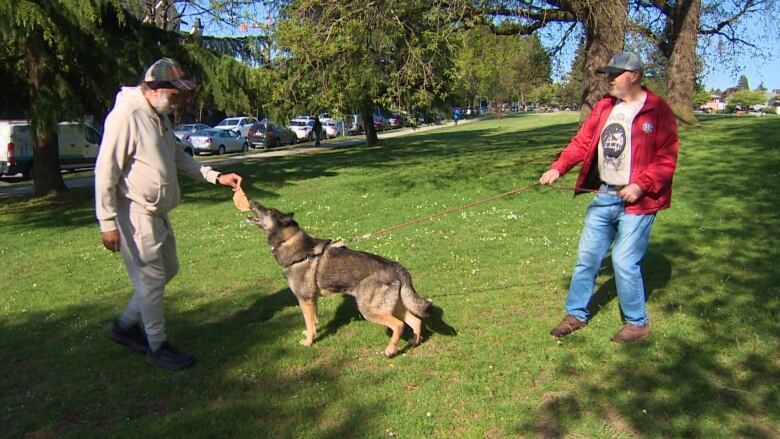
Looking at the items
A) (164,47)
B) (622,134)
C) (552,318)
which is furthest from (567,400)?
(164,47)

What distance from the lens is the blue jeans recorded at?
4446 mm

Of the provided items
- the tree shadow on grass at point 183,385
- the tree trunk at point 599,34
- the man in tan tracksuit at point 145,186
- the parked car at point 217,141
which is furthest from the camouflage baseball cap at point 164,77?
the parked car at point 217,141

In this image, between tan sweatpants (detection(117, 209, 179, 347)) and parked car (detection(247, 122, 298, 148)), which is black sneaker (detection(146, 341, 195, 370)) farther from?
parked car (detection(247, 122, 298, 148))

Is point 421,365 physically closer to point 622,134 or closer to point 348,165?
point 622,134

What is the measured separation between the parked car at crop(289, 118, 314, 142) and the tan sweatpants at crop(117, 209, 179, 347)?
37463 mm

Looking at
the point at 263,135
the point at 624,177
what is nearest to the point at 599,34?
the point at 624,177

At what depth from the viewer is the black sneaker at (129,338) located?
4.73 meters

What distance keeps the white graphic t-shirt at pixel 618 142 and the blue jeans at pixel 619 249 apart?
0.16 meters

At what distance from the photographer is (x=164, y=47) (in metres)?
15.0

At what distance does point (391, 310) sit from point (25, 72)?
13356mm

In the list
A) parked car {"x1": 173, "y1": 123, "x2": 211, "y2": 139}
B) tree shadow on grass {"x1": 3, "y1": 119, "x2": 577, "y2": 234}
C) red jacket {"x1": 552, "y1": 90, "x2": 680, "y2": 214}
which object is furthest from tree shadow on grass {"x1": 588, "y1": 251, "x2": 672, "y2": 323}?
parked car {"x1": 173, "y1": 123, "x2": 211, "y2": 139}

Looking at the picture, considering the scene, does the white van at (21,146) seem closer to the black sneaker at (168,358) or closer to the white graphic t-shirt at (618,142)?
the black sneaker at (168,358)

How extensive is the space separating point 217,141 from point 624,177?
30620 millimetres

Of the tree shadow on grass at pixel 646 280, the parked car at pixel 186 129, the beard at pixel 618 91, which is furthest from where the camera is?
the parked car at pixel 186 129
